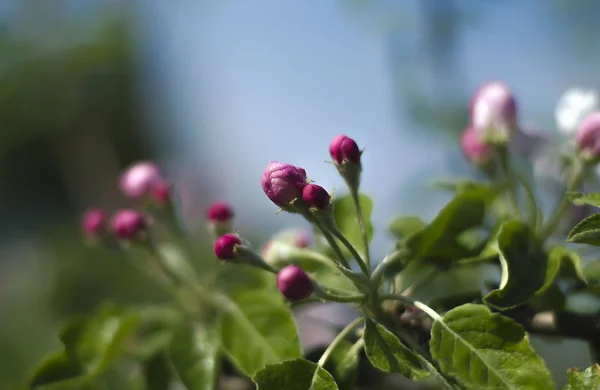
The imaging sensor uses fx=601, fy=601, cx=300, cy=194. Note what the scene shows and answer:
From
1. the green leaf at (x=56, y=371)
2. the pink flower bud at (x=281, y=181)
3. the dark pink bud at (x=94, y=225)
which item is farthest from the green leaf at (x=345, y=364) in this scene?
the dark pink bud at (x=94, y=225)

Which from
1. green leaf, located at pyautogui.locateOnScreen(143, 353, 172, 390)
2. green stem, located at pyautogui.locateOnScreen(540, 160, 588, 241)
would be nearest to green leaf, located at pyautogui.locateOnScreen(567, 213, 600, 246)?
green stem, located at pyautogui.locateOnScreen(540, 160, 588, 241)

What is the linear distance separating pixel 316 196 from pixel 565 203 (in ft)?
0.83

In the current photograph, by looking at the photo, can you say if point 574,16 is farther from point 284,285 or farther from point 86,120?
point 86,120

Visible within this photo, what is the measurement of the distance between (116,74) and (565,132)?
23.4 feet

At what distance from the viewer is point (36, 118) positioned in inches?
197

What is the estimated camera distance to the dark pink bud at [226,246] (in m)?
0.46

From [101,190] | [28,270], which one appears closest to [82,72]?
[101,190]

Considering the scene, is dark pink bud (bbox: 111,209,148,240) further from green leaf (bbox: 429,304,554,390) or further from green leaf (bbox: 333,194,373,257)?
green leaf (bbox: 429,304,554,390)

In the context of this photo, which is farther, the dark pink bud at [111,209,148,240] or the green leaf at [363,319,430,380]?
the dark pink bud at [111,209,148,240]

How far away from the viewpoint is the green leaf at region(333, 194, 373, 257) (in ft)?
1.78

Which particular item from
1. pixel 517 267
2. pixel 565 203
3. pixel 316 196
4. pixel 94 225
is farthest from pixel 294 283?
pixel 94 225

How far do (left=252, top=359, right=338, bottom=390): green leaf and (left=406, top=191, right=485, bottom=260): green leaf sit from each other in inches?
5.5

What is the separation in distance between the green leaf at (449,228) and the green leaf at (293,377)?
0.14m

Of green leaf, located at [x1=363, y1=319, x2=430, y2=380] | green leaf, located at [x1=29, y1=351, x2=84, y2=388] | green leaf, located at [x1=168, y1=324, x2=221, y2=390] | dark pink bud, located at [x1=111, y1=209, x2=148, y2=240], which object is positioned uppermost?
dark pink bud, located at [x1=111, y1=209, x2=148, y2=240]
